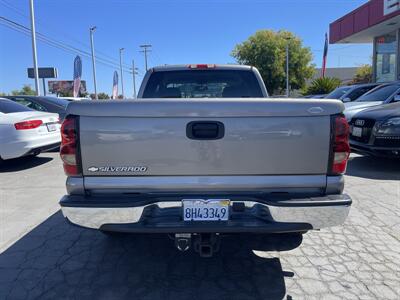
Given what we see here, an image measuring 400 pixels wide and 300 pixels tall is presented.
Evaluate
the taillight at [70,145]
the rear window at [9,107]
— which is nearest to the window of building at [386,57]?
the rear window at [9,107]

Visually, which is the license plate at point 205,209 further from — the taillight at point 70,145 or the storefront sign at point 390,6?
the storefront sign at point 390,6

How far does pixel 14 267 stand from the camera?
3549 millimetres

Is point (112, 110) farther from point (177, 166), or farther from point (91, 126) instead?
point (177, 166)

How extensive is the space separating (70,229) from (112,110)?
7.72 feet

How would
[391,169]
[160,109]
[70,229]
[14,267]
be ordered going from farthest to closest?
[391,169] < [70,229] < [14,267] < [160,109]

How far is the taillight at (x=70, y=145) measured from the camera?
2795 millimetres

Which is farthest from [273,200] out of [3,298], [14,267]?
[14,267]

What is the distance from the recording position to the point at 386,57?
71.9 ft

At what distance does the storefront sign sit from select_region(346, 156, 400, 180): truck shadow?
11.7m

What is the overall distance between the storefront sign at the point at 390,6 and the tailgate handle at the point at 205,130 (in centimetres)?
1766

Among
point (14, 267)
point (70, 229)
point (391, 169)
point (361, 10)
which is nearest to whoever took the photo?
point (14, 267)

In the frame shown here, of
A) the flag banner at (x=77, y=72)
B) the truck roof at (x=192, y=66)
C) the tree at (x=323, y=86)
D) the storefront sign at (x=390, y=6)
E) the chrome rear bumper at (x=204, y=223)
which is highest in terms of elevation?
the storefront sign at (x=390, y=6)

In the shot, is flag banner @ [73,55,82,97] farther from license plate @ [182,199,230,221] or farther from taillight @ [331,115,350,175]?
taillight @ [331,115,350,175]

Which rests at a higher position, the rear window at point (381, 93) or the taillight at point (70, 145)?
the rear window at point (381, 93)
